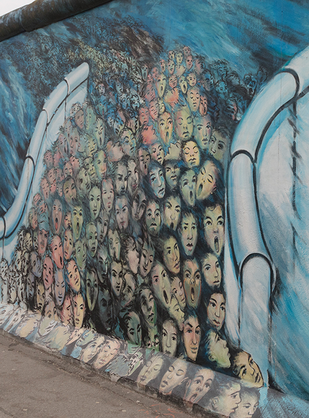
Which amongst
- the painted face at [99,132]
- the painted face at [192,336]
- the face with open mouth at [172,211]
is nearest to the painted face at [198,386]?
the painted face at [192,336]

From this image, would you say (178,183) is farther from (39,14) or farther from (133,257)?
(39,14)

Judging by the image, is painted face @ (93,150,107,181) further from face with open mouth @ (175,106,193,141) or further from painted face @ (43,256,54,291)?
painted face @ (43,256,54,291)

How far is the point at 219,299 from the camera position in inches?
131

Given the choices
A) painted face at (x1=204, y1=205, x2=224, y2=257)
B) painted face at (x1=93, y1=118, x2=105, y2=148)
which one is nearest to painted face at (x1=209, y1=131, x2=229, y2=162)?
painted face at (x1=204, y1=205, x2=224, y2=257)

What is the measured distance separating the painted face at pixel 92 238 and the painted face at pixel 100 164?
0.48 m

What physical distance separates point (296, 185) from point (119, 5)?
2.52m

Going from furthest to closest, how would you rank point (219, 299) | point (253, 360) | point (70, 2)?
point (70, 2)
point (219, 299)
point (253, 360)

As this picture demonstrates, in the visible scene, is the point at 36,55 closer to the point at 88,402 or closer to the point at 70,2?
the point at 70,2

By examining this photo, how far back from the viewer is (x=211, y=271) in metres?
3.39

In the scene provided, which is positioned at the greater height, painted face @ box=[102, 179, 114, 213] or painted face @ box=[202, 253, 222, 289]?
painted face @ box=[102, 179, 114, 213]

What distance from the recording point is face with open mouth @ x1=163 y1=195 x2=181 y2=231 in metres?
3.67

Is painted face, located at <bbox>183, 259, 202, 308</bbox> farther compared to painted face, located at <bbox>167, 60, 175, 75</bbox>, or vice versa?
painted face, located at <bbox>167, 60, 175, 75</bbox>

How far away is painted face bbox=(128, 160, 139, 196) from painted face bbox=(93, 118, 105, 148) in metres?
0.49

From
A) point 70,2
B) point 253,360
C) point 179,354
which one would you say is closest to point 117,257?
point 179,354
